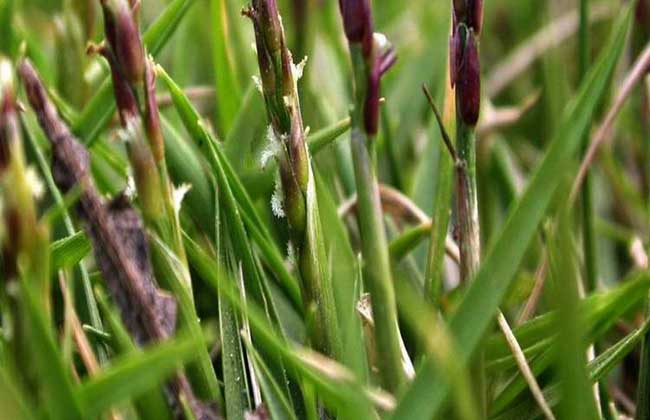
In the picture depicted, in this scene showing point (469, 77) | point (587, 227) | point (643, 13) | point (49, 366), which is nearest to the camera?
point (49, 366)

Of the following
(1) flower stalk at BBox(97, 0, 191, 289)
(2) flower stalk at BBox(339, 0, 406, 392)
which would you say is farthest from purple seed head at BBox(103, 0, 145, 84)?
(2) flower stalk at BBox(339, 0, 406, 392)

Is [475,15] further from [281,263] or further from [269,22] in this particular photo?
[281,263]

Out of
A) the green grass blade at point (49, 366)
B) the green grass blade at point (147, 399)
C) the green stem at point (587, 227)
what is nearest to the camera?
the green grass blade at point (49, 366)

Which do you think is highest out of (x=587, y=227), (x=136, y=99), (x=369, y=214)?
(x=136, y=99)

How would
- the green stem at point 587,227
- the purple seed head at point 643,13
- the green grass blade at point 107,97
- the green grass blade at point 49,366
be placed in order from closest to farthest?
the green grass blade at point 49,366
the green grass blade at point 107,97
the green stem at point 587,227
the purple seed head at point 643,13

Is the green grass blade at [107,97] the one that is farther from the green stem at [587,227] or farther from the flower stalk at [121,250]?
the green stem at [587,227]

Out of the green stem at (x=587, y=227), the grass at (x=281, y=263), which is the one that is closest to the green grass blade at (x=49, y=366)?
the grass at (x=281, y=263)

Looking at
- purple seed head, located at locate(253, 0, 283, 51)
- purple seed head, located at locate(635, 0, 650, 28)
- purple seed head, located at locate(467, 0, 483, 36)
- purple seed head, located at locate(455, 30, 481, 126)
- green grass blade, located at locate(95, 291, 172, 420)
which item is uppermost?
purple seed head, located at locate(253, 0, 283, 51)

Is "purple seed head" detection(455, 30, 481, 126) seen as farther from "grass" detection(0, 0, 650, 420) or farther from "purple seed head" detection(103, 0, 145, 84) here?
"purple seed head" detection(103, 0, 145, 84)

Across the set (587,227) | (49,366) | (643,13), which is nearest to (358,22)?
(49,366)
